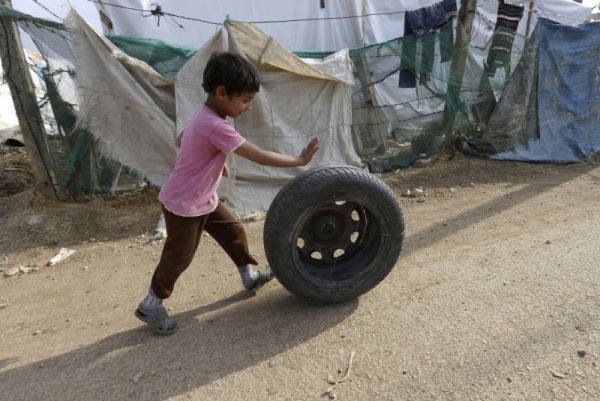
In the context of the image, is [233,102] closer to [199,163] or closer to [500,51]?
[199,163]

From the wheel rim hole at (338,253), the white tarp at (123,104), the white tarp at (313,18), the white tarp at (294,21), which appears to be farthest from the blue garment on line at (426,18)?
A: the wheel rim hole at (338,253)

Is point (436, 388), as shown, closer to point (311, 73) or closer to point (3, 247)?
point (311, 73)

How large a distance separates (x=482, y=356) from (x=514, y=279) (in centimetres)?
103

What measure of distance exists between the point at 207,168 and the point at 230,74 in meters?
0.59

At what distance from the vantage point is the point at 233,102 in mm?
2287

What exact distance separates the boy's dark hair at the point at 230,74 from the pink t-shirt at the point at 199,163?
0.18 m

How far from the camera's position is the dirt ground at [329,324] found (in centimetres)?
217

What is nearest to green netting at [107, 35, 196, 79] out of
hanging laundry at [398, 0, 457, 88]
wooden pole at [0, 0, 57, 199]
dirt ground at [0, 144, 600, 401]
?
wooden pole at [0, 0, 57, 199]

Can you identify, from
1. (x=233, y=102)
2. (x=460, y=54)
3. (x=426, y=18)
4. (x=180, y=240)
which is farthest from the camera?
(x=426, y=18)

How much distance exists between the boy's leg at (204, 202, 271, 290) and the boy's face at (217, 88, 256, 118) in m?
0.79

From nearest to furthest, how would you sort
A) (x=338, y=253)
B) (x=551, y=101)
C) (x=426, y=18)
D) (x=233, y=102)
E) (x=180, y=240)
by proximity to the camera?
(x=233, y=102) → (x=180, y=240) → (x=338, y=253) → (x=551, y=101) → (x=426, y=18)

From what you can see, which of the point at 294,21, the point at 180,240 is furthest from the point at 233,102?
the point at 294,21

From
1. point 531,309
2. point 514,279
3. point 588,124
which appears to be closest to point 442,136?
point 588,124

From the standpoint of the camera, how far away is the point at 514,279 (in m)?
3.04
